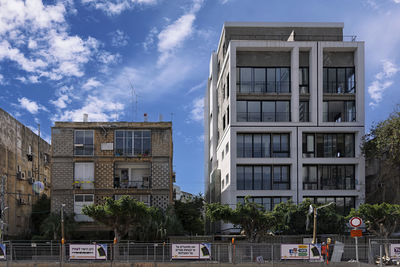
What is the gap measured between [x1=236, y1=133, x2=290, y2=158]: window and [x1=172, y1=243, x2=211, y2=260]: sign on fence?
19399 millimetres

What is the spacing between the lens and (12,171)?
46688 millimetres

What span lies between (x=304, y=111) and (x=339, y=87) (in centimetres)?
477

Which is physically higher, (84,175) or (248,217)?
(84,175)

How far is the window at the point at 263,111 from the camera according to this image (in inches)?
1836

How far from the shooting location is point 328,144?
4631 cm

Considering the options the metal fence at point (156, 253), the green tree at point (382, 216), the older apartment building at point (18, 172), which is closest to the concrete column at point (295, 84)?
the green tree at point (382, 216)

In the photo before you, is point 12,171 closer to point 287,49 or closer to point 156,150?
point 156,150

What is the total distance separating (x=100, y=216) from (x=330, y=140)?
82.5 ft

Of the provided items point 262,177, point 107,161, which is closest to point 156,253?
point 107,161

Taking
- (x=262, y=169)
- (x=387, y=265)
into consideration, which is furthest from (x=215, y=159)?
(x=387, y=265)

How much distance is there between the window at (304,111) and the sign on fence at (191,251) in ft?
76.6

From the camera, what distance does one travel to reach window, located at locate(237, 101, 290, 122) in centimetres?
4662

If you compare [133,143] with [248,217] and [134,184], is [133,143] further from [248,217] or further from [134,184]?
[248,217]

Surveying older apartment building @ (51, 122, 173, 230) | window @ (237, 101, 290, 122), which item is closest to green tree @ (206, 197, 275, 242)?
older apartment building @ (51, 122, 173, 230)
